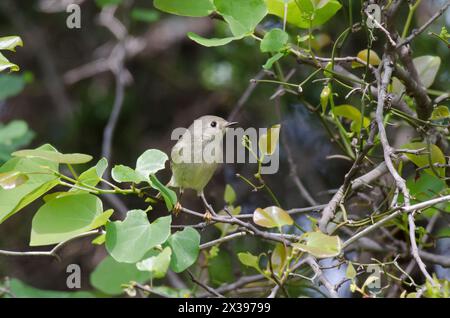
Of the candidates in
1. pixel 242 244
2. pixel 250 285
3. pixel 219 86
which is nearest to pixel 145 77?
pixel 219 86

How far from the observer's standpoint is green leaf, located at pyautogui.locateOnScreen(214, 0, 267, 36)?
81.9 inches

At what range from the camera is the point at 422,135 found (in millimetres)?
2307

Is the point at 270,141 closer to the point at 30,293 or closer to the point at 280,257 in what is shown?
the point at 280,257

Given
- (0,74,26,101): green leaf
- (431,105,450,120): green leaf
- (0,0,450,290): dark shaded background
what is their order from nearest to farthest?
(431,105,450,120): green leaf < (0,74,26,101): green leaf < (0,0,450,290): dark shaded background

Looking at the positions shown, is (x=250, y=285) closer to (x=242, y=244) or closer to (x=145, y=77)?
(x=242, y=244)

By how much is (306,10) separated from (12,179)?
1.07 metres

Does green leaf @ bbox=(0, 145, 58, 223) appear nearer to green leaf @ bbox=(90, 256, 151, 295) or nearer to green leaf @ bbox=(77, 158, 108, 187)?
green leaf @ bbox=(77, 158, 108, 187)

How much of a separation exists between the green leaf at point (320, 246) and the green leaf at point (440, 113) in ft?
2.25

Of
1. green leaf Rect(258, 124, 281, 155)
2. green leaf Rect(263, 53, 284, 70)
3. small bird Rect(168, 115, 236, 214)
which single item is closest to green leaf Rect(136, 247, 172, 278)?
green leaf Rect(258, 124, 281, 155)

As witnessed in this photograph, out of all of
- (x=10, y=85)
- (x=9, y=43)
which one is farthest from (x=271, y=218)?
(x=10, y=85)

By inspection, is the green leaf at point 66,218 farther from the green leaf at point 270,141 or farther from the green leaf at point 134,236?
the green leaf at point 270,141

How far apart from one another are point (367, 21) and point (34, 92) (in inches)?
168

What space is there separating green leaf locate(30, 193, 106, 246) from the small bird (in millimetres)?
1155

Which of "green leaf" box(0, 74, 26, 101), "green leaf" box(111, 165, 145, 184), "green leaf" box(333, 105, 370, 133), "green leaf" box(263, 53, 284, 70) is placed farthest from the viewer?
"green leaf" box(0, 74, 26, 101)
